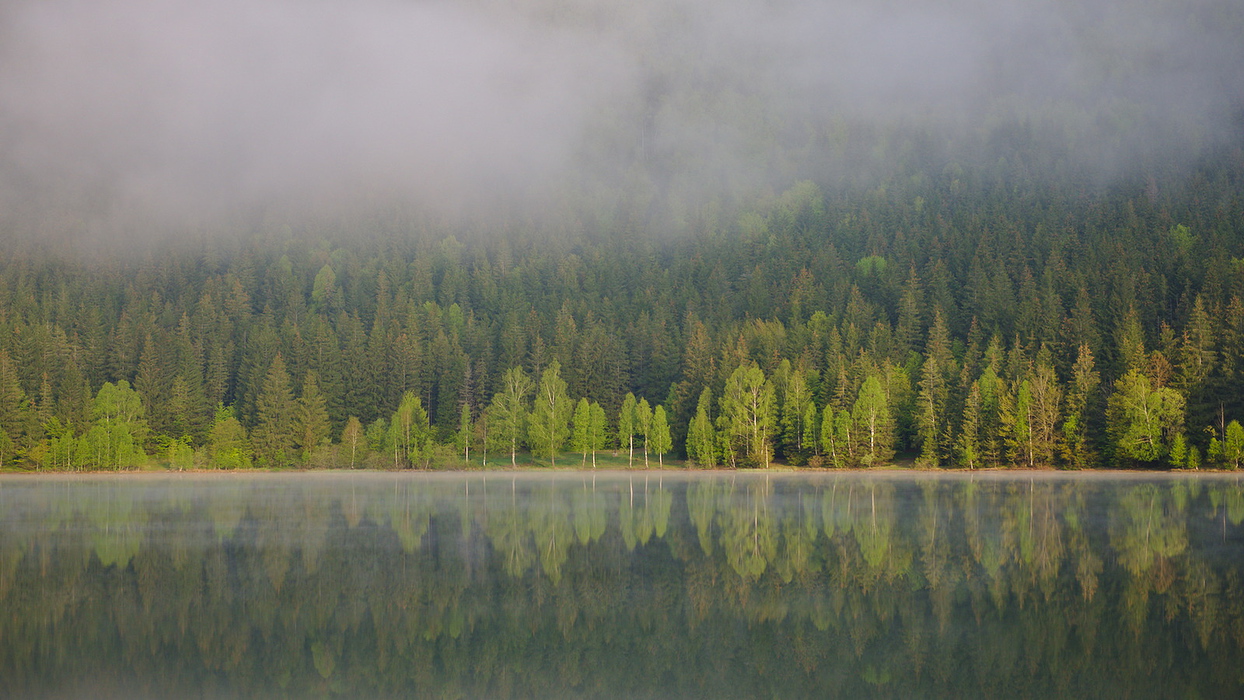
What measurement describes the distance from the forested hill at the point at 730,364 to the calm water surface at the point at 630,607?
211 feet

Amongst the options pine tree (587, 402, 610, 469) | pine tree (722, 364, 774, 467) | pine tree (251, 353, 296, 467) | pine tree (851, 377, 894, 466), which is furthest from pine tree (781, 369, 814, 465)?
pine tree (251, 353, 296, 467)

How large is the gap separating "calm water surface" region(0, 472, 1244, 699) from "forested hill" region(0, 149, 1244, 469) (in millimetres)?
64300

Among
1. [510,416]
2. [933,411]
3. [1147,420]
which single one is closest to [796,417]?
[933,411]

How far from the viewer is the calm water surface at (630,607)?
58.1 ft

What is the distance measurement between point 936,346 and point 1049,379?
2218 centimetres

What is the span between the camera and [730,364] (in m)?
128

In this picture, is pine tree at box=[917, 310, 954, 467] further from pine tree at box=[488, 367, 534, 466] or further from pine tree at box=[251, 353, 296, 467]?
pine tree at box=[251, 353, 296, 467]

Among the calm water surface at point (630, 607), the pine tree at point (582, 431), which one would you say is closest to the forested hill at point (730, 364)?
the pine tree at point (582, 431)

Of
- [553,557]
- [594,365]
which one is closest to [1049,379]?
[594,365]

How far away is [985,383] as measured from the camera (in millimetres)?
109312

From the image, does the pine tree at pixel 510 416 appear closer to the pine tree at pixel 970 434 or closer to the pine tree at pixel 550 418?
the pine tree at pixel 550 418

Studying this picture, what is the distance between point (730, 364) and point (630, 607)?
105257 millimetres

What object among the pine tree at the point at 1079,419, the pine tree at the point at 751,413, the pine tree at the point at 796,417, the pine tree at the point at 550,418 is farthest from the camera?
the pine tree at the point at 550,418

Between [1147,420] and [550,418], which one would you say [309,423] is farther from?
[1147,420]
